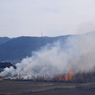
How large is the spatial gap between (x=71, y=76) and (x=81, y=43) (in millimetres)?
13262

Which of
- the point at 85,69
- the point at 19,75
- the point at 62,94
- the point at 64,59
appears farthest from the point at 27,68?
the point at 62,94

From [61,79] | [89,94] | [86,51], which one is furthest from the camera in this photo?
[86,51]

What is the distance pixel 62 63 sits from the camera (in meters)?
75.4

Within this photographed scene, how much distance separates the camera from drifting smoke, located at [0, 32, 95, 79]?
73688mm

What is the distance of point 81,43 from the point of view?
79562 mm

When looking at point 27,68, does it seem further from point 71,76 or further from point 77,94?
point 77,94

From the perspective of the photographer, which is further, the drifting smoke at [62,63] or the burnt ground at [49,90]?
the drifting smoke at [62,63]

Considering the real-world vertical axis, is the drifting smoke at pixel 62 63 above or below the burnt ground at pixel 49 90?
above

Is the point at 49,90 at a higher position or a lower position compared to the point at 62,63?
lower

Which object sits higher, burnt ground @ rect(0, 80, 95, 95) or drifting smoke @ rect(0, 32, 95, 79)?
drifting smoke @ rect(0, 32, 95, 79)

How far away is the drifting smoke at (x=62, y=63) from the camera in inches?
2901

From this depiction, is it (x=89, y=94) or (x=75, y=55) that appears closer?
(x=89, y=94)

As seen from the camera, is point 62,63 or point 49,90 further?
point 62,63

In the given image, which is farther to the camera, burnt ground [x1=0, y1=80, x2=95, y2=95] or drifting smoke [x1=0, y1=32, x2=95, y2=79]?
drifting smoke [x1=0, y1=32, x2=95, y2=79]
